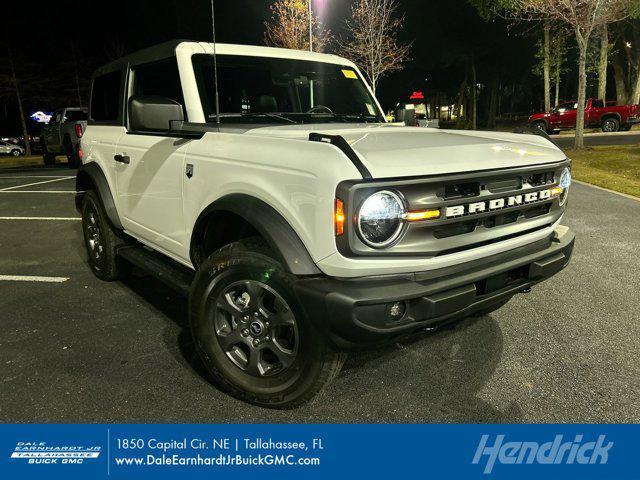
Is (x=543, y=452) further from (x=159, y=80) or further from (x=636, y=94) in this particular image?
(x=636, y=94)

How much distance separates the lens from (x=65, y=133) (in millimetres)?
17297

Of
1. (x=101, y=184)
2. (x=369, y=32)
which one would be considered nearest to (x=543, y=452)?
(x=101, y=184)

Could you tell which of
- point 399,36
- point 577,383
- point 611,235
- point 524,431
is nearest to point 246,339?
point 524,431

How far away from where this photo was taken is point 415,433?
2.43 meters

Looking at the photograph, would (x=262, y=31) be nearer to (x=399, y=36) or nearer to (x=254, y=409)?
(x=399, y=36)

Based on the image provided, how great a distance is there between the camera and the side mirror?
9.43ft

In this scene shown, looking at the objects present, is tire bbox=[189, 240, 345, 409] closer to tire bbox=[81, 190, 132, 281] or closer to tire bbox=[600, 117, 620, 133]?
tire bbox=[81, 190, 132, 281]

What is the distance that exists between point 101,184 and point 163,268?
1304 mm

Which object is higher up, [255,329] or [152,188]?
[152,188]

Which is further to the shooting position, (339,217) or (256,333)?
(256,333)

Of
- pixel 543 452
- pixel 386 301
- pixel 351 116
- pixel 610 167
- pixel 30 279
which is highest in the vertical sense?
pixel 351 116

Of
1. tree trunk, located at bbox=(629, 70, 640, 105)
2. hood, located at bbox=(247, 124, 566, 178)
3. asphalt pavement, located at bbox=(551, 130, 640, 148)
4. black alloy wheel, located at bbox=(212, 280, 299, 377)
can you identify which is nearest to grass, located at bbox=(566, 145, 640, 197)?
asphalt pavement, located at bbox=(551, 130, 640, 148)

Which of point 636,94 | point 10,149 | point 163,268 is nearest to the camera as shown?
point 163,268

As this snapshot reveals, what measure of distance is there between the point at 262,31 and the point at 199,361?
29002 mm
